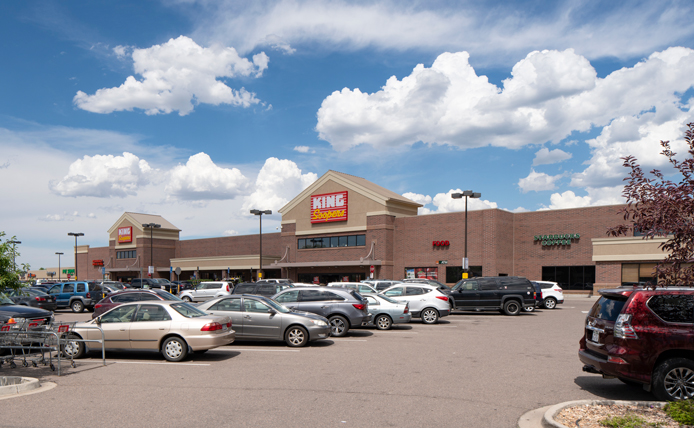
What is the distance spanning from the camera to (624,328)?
791 cm

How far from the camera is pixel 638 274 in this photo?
3969cm

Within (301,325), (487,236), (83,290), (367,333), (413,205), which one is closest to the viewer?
(301,325)

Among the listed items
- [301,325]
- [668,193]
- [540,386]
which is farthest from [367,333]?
[668,193]

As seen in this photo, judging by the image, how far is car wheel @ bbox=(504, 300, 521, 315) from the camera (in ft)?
81.5

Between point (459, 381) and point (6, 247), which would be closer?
point (459, 381)

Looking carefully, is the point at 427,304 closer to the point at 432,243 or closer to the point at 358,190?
the point at 432,243

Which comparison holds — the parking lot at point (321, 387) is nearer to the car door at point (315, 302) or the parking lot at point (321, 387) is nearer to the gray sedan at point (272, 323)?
the gray sedan at point (272, 323)

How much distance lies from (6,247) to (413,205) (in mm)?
44659

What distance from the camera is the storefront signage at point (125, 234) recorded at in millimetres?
76312

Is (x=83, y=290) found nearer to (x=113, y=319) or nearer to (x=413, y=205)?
(x=113, y=319)

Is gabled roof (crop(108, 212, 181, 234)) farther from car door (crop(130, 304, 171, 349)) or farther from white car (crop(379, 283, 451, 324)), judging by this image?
car door (crop(130, 304, 171, 349))

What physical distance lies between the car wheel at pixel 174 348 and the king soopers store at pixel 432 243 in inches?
1295

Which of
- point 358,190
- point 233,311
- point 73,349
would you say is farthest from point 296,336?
point 358,190

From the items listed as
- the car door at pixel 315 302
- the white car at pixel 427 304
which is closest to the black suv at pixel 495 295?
the white car at pixel 427 304
